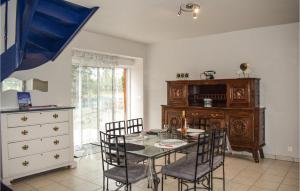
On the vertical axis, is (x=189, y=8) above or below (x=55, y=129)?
above

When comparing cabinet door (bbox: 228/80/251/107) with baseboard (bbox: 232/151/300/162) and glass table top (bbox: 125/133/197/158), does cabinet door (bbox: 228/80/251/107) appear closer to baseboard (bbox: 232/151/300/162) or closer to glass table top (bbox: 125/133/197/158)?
baseboard (bbox: 232/151/300/162)

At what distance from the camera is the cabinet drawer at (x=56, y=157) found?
12.2 feet

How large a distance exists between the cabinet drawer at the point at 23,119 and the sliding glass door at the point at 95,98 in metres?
1.70

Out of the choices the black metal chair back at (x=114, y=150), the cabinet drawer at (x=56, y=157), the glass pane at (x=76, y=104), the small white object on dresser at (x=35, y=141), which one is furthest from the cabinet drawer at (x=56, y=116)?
the black metal chair back at (x=114, y=150)

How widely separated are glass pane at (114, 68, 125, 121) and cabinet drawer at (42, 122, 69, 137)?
232cm

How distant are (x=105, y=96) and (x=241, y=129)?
3236 mm

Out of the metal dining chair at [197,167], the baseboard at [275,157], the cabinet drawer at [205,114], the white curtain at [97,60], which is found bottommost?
the baseboard at [275,157]

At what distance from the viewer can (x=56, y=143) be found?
12.6 ft

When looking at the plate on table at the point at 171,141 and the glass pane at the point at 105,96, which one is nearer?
the plate on table at the point at 171,141

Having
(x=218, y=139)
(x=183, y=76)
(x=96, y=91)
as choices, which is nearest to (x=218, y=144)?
(x=218, y=139)

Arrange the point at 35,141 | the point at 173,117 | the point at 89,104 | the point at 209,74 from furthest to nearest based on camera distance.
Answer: the point at 89,104 < the point at 173,117 < the point at 209,74 < the point at 35,141

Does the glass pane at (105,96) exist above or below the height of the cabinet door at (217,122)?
above

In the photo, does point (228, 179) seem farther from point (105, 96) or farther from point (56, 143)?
point (105, 96)

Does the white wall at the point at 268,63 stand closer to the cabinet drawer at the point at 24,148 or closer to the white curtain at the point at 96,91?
the white curtain at the point at 96,91
